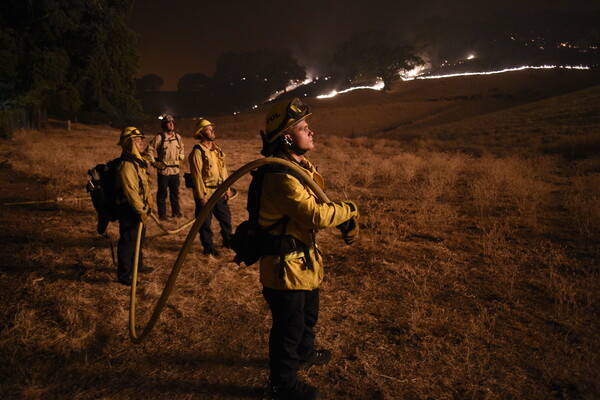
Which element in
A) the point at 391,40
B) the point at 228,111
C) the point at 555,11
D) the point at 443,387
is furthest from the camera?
the point at 391,40

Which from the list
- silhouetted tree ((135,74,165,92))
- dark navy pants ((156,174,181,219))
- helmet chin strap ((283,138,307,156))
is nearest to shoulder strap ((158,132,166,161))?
dark navy pants ((156,174,181,219))

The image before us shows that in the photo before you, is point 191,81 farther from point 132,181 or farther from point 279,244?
point 279,244

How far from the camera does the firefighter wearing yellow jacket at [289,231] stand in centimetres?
221

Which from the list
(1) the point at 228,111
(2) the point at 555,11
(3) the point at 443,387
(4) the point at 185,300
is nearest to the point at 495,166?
(3) the point at 443,387

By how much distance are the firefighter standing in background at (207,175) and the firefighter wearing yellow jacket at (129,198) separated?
0.83 meters

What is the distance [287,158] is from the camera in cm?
245

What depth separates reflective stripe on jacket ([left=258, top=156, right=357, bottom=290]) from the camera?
2184 mm

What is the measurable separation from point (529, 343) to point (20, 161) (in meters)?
14.4

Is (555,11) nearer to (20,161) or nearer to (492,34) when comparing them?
(492,34)

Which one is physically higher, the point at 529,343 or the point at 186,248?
the point at 186,248

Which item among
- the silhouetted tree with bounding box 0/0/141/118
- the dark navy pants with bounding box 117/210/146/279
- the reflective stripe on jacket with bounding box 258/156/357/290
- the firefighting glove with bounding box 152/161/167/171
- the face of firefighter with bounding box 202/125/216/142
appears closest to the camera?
the reflective stripe on jacket with bounding box 258/156/357/290

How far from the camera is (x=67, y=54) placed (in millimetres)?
17578

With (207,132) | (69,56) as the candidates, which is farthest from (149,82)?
(207,132)

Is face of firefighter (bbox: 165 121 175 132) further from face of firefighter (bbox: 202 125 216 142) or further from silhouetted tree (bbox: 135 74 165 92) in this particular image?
silhouetted tree (bbox: 135 74 165 92)
